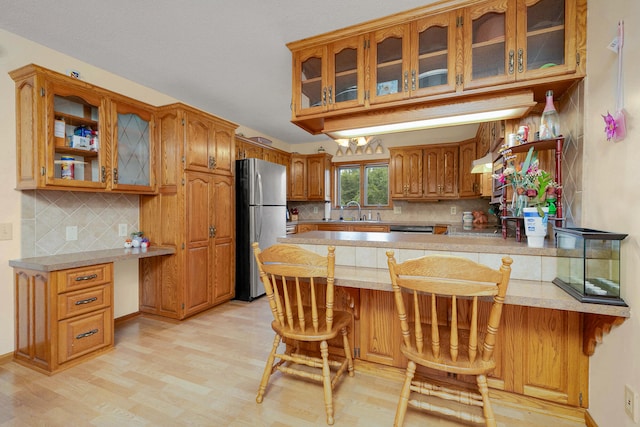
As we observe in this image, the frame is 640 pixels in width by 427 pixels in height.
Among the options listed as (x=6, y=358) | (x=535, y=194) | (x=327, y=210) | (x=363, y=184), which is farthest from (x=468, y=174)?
(x=6, y=358)

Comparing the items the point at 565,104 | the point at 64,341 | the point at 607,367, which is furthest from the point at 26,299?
the point at 565,104

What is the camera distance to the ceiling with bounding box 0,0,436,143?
6.50 ft

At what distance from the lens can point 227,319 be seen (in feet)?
10.2

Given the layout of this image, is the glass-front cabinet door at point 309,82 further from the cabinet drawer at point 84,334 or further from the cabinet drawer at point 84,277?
the cabinet drawer at point 84,334

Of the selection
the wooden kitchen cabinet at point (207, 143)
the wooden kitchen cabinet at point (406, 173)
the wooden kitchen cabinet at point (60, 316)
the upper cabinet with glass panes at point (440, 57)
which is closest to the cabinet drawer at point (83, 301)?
the wooden kitchen cabinet at point (60, 316)

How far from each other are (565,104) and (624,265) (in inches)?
44.7

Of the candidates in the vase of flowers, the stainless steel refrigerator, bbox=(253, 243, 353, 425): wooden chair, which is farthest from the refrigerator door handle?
A: the vase of flowers

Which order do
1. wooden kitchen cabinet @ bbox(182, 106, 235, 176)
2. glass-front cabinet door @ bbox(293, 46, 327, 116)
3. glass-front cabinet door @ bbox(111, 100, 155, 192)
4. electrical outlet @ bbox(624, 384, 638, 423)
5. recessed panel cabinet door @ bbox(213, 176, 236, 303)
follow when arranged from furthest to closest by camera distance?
recessed panel cabinet door @ bbox(213, 176, 236, 303)
wooden kitchen cabinet @ bbox(182, 106, 235, 176)
glass-front cabinet door @ bbox(111, 100, 155, 192)
glass-front cabinet door @ bbox(293, 46, 327, 116)
electrical outlet @ bbox(624, 384, 638, 423)

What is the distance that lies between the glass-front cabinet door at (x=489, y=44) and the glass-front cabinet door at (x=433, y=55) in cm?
8

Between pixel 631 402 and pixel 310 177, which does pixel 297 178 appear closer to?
pixel 310 177

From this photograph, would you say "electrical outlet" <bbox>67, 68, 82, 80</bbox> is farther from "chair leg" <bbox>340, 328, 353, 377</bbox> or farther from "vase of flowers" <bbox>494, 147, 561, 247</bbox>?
"vase of flowers" <bbox>494, 147, 561, 247</bbox>

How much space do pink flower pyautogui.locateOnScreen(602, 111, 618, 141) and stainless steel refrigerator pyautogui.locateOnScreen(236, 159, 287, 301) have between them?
3224 millimetres

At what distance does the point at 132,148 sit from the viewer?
2895 mm

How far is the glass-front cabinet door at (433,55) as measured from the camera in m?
1.88
